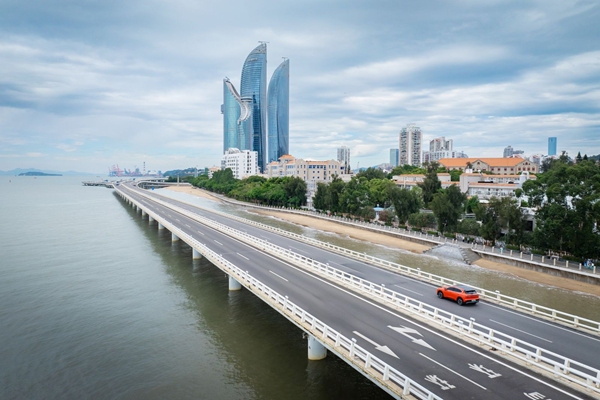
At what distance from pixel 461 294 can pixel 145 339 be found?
22343mm

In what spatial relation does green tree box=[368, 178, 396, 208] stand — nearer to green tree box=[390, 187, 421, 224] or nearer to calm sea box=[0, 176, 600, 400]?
green tree box=[390, 187, 421, 224]

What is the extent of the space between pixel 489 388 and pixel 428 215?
4977cm

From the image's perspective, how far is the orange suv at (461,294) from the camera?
24.7m

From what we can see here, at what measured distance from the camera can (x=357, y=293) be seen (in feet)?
88.0

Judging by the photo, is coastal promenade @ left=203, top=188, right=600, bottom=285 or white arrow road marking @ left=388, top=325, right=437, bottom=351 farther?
coastal promenade @ left=203, top=188, right=600, bottom=285

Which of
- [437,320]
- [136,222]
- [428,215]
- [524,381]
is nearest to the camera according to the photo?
[524,381]

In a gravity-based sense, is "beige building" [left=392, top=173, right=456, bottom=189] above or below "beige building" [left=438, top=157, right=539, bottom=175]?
below

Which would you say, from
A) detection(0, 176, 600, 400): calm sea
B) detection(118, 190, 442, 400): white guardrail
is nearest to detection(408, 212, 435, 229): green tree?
detection(0, 176, 600, 400): calm sea

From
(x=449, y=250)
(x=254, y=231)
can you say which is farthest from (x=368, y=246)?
(x=254, y=231)

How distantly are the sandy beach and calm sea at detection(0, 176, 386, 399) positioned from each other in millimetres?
28656

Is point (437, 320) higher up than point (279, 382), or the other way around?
point (437, 320)

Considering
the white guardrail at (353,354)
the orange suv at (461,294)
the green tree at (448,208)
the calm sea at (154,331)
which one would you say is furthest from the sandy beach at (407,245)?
the white guardrail at (353,354)

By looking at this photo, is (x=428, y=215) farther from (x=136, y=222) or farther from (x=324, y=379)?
(x=136, y=222)

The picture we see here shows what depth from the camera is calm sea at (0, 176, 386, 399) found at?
19.6 m
